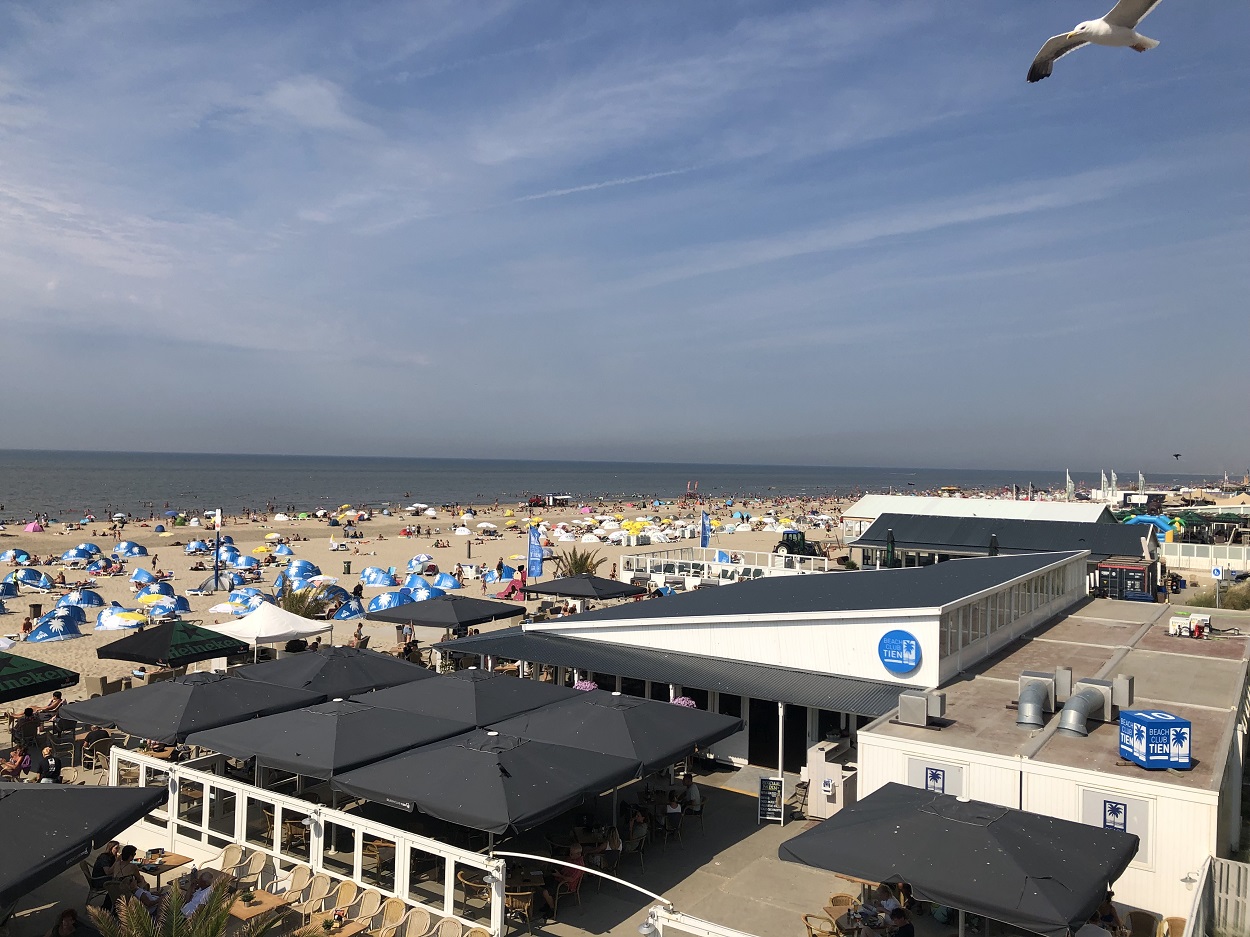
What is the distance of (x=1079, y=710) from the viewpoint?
12.1 meters

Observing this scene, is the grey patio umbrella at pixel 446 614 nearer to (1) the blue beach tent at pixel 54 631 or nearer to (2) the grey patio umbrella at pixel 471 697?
(2) the grey patio umbrella at pixel 471 697

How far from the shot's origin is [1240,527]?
175 ft

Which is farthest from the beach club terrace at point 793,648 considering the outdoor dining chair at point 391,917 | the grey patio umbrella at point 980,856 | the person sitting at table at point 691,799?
the outdoor dining chair at point 391,917

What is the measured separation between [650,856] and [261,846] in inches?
193

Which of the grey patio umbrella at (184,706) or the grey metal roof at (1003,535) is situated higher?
the grey metal roof at (1003,535)

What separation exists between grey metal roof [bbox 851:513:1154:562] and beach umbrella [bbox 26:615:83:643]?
27.5 m

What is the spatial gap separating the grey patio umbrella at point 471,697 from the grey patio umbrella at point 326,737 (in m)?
0.39

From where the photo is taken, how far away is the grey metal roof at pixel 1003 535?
33.3m

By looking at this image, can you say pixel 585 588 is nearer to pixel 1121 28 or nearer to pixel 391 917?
pixel 391 917

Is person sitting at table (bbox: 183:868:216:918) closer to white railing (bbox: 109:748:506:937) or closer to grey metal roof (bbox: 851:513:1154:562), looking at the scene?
white railing (bbox: 109:748:506:937)

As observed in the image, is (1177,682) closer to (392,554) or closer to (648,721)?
(648,721)

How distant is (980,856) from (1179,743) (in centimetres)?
406

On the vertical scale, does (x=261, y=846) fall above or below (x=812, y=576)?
below

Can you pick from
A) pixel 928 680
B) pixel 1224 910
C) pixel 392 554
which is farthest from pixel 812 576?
pixel 392 554
